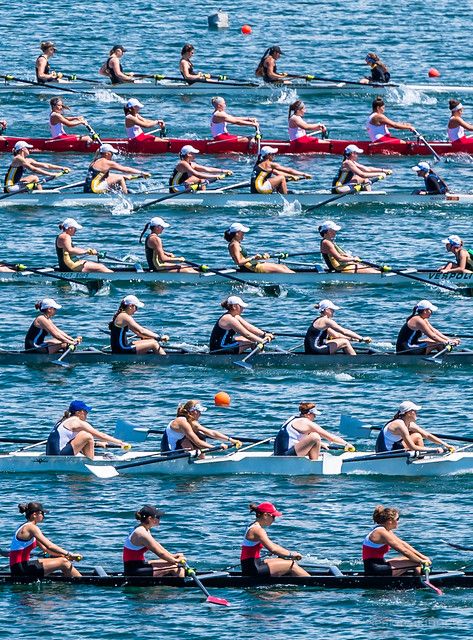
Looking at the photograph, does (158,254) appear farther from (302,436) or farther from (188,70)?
(188,70)

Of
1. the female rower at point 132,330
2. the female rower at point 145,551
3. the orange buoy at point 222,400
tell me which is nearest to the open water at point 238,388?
the orange buoy at point 222,400

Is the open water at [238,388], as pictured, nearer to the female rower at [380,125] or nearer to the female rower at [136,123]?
the female rower at [136,123]

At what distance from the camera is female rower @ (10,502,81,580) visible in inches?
1309

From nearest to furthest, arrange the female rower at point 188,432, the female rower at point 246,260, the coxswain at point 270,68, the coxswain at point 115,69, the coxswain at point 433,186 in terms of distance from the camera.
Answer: the female rower at point 188,432, the female rower at point 246,260, the coxswain at point 433,186, the coxswain at point 115,69, the coxswain at point 270,68

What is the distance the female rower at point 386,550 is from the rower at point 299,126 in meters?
28.8

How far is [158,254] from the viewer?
5028cm

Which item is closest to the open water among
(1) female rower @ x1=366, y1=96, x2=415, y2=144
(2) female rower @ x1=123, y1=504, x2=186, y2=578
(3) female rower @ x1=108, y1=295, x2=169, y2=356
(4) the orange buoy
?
(4) the orange buoy

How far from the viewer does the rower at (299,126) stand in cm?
6088

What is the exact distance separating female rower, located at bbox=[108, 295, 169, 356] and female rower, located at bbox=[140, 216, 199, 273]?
5030 mm

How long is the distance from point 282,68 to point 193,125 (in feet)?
28.9

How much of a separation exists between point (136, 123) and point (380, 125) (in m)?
7.20

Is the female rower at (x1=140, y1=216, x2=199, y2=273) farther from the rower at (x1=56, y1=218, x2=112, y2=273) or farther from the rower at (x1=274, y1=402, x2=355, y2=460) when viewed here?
the rower at (x1=274, y1=402, x2=355, y2=460)

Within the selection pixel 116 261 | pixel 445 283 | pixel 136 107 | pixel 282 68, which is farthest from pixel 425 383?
pixel 282 68

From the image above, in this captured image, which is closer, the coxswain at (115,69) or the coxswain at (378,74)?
the coxswain at (115,69)
